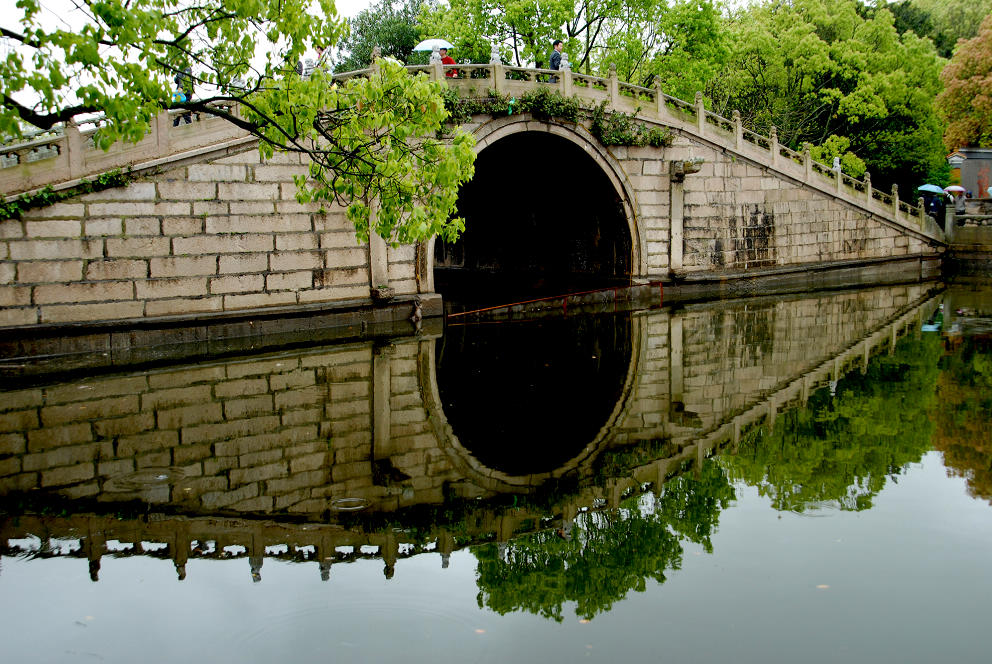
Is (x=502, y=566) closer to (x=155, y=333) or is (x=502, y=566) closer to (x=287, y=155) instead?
(x=155, y=333)

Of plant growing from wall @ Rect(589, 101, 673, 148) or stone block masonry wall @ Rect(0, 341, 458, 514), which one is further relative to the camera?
plant growing from wall @ Rect(589, 101, 673, 148)

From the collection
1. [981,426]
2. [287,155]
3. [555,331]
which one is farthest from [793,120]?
[981,426]

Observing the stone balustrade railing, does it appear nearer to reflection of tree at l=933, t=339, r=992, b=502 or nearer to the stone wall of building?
the stone wall of building

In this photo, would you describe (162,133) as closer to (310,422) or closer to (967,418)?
(310,422)

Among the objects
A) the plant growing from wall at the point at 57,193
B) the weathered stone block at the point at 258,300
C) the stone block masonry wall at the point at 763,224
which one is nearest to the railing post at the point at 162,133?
the plant growing from wall at the point at 57,193

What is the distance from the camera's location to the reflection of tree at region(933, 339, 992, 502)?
6773mm

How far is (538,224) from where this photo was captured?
2362 centimetres

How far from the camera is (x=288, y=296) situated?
46.1 feet

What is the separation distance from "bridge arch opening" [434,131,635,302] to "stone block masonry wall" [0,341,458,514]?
8.72m

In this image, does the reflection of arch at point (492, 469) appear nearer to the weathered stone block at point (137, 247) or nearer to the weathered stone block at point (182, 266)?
the weathered stone block at point (182, 266)

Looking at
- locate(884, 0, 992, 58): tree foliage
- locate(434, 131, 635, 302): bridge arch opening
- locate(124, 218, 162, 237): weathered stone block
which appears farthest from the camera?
locate(884, 0, 992, 58): tree foliage

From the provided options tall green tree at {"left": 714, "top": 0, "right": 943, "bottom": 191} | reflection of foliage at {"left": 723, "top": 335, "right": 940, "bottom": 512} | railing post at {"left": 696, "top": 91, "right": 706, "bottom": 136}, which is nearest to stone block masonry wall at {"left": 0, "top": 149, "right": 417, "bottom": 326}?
railing post at {"left": 696, "top": 91, "right": 706, "bottom": 136}

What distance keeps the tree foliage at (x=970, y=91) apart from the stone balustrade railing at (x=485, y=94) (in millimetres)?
6837

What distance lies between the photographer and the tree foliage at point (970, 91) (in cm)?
2797
